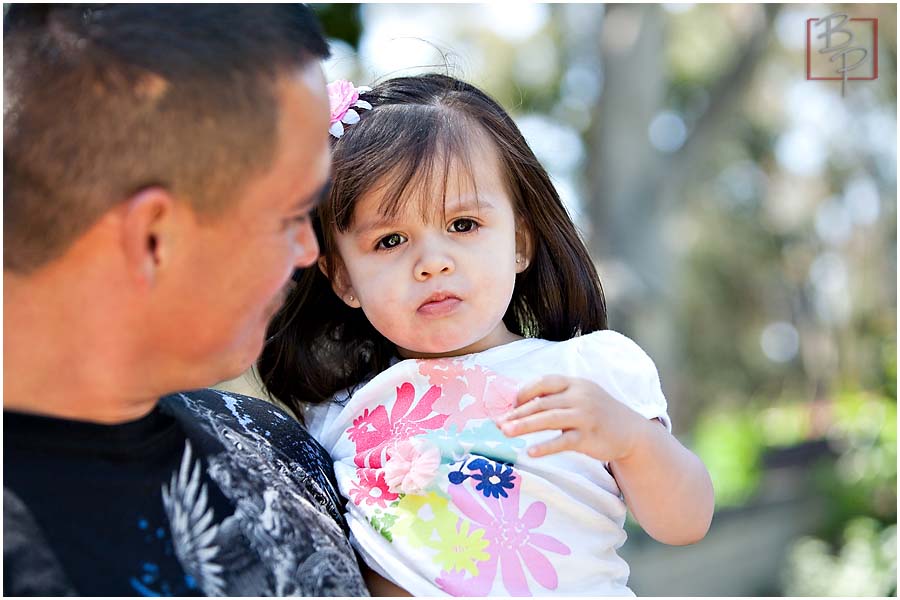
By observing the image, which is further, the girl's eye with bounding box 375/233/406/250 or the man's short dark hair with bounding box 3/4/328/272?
the girl's eye with bounding box 375/233/406/250

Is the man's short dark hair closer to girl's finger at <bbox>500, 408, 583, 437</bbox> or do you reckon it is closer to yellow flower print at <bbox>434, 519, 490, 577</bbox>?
girl's finger at <bbox>500, 408, 583, 437</bbox>

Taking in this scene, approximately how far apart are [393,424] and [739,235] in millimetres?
25212

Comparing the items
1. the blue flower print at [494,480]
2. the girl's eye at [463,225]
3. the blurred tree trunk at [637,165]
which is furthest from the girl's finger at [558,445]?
the blurred tree trunk at [637,165]

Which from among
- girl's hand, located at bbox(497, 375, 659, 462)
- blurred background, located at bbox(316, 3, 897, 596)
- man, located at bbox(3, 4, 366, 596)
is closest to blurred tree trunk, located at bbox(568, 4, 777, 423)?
blurred background, located at bbox(316, 3, 897, 596)

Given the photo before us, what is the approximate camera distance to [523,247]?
251cm

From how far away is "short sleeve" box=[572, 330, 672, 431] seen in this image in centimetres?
207

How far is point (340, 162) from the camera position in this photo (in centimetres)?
231

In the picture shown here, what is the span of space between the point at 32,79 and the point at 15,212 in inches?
7.1

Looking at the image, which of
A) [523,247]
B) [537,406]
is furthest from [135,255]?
[523,247]

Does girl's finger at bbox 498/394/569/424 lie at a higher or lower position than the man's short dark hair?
lower

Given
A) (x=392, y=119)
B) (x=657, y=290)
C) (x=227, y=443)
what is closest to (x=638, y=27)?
(x=657, y=290)

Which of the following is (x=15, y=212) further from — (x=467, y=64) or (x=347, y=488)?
(x=467, y=64)

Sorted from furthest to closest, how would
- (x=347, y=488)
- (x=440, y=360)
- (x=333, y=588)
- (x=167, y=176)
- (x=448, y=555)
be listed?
(x=440, y=360) < (x=347, y=488) < (x=448, y=555) < (x=333, y=588) < (x=167, y=176)

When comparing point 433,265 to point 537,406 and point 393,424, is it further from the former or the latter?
point 537,406
